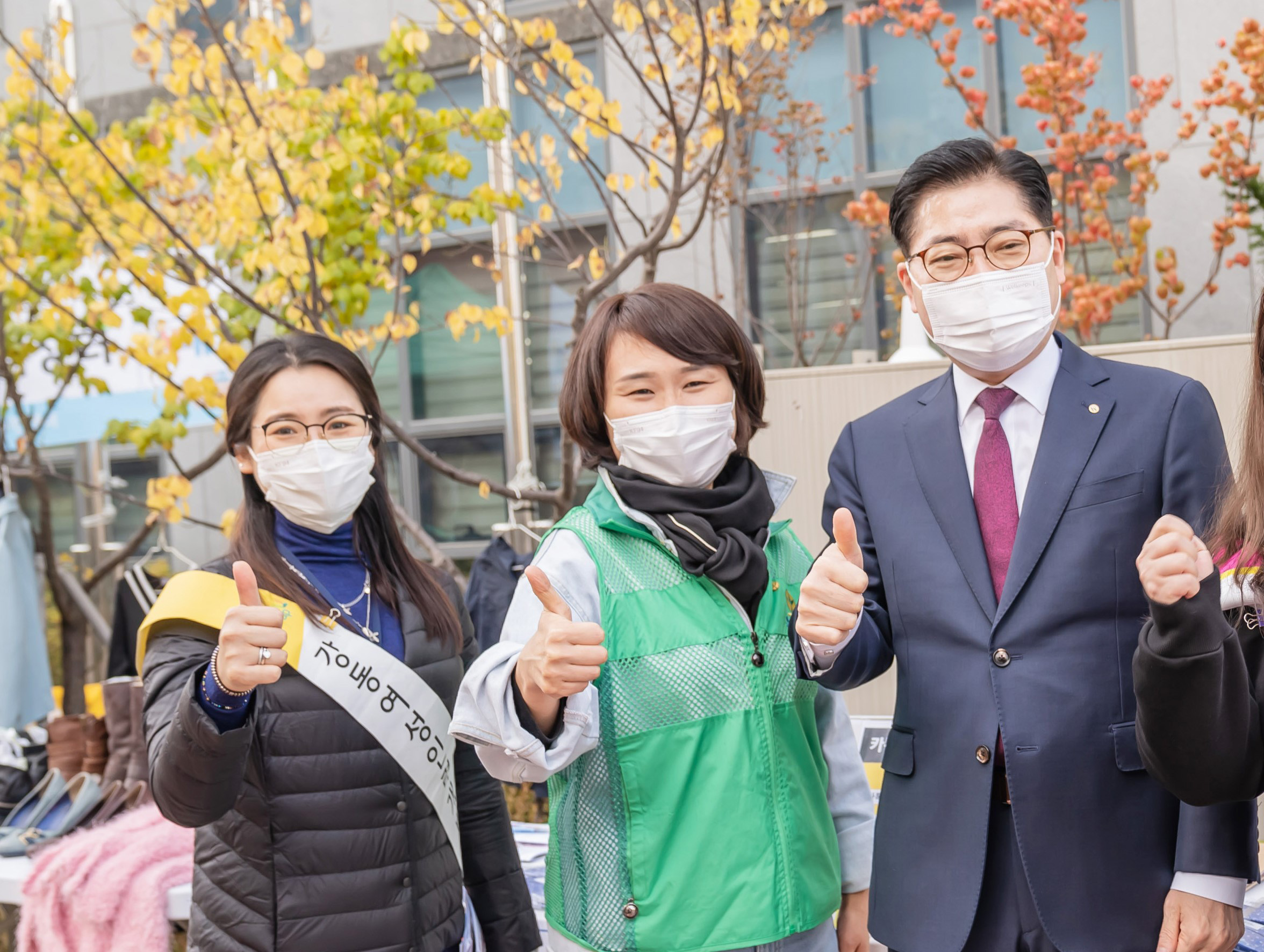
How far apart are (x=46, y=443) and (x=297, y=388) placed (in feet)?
17.7

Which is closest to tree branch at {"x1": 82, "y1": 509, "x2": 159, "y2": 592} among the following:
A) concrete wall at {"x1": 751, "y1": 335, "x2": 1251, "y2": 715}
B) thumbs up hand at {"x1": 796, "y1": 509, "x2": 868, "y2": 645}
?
concrete wall at {"x1": 751, "y1": 335, "x2": 1251, "y2": 715}

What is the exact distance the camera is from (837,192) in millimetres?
5754

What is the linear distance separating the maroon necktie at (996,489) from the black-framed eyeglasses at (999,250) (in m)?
0.18

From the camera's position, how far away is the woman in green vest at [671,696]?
151cm

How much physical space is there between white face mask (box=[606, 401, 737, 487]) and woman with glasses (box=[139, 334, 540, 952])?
0.55 m

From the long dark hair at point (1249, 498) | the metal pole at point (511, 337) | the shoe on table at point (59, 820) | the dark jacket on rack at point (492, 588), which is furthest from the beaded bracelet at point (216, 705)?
the metal pole at point (511, 337)

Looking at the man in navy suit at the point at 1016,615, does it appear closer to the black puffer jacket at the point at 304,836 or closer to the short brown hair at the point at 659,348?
the short brown hair at the point at 659,348

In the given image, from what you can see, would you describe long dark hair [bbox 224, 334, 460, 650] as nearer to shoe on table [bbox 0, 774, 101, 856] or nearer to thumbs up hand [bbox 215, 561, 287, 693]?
thumbs up hand [bbox 215, 561, 287, 693]

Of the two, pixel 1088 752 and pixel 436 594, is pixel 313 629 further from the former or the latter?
pixel 1088 752

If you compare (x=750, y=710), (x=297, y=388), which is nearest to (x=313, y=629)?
(x=297, y=388)

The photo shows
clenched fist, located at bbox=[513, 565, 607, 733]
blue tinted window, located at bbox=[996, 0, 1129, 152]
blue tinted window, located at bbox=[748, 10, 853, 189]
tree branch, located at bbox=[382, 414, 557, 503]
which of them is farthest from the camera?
blue tinted window, located at bbox=[748, 10, 853, 189]

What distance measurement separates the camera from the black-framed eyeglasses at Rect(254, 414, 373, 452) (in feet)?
6.50

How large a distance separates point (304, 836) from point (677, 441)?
856mm

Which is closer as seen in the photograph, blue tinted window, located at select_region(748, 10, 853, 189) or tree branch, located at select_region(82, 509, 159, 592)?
tree branch, located at select_region(82, 509, 159, 592)
